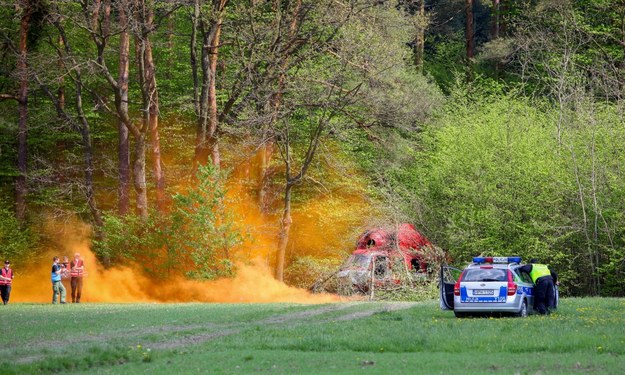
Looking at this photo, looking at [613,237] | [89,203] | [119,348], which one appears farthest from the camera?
[89,203]

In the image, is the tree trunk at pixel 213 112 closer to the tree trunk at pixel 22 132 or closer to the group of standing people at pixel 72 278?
the tree trunk at pixel 22 132

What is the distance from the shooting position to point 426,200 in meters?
48.3

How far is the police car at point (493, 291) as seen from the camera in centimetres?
2605

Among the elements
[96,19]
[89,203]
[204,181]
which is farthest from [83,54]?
[204,181]

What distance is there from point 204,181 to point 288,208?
788cm

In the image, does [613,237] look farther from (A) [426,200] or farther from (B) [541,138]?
(A) [426,200]

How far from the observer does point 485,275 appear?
26469mm

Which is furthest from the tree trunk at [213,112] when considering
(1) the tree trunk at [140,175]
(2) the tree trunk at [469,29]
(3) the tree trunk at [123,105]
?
(2) the tree trunk at [469,29]

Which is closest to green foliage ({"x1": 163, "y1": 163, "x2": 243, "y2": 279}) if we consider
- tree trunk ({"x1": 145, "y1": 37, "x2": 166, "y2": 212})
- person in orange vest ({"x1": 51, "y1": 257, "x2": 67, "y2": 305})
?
tree trunk ({"x1": 145, "y1": 37, "x2": 166, "y2": 212})

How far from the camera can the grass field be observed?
17.1m

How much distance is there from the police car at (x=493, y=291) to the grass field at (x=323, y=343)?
1.59 feet

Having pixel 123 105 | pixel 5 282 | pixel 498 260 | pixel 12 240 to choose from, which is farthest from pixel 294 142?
pixel 498 260

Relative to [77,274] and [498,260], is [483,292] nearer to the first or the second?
[498,260]

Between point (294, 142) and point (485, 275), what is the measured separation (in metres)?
28.7
